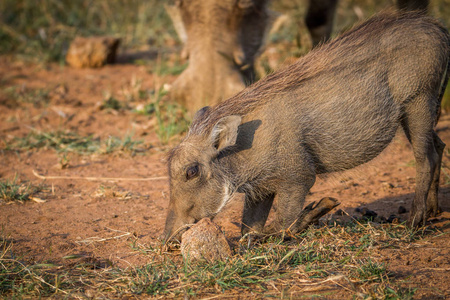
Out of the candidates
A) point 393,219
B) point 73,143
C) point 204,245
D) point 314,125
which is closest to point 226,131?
point 314,125

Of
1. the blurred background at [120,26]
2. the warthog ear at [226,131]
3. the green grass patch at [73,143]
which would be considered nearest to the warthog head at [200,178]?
the warthog ear at [226,131]

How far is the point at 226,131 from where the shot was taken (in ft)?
10.5

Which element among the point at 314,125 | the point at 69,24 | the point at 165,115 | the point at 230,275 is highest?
the point at 314,125

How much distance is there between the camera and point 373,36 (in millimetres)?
3613

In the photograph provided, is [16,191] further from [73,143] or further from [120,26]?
[120,26]

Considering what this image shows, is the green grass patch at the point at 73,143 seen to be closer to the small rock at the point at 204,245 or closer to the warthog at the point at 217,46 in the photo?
the warthog at the point at 217,46

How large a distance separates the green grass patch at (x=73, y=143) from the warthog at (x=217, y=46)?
0.72 m

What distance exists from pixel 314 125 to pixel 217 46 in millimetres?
2276

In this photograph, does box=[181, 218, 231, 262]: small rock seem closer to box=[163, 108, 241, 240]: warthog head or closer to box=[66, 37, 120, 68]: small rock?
box=[163, 108, 241, 240]: warthog head

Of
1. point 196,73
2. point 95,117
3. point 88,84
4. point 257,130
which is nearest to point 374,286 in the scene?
point 257,130

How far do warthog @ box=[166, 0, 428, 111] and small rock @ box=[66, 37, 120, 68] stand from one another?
7.48 ft

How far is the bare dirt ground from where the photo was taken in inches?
124

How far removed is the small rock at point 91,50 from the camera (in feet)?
25.3

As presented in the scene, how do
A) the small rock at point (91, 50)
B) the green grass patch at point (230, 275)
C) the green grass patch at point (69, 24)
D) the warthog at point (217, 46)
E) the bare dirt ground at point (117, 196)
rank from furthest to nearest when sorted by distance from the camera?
1. the green grass patch at point (69, 24)
2. the small rock at point (91, 50)
3. the warthog at point (217, 46)
4. the bare dirt ground at point (117, 196)
5. the green grass patch at point (230, 275)
